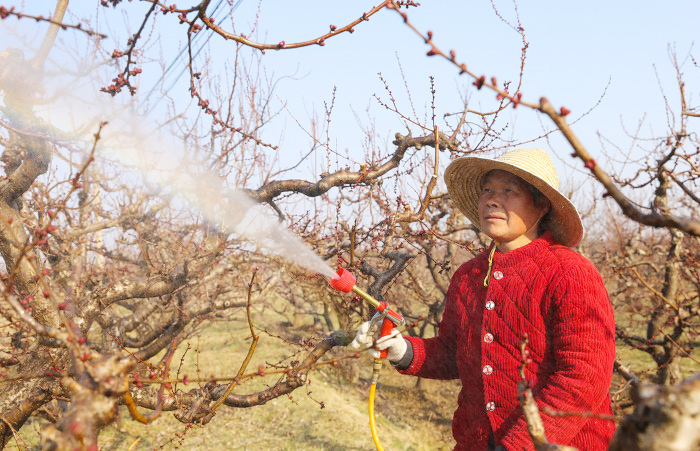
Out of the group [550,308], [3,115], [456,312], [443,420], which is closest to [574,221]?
[550,308]

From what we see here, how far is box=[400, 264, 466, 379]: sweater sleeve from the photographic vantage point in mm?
2666

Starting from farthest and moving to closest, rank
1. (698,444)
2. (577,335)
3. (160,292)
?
(160,292)
(577,335)
(698,444)

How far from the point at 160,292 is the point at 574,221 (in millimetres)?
3510

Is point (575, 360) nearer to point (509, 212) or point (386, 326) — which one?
point (509, 212)

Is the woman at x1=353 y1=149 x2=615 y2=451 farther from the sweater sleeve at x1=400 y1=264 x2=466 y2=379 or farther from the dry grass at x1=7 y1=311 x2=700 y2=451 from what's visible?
the dry grass at x1=7 y1=311 x2=700 y2=451

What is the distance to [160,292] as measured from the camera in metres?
4.32

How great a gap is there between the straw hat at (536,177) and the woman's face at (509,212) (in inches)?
2.7

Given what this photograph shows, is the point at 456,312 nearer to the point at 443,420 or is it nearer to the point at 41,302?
the point at 41,302

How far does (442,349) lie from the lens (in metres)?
2.73

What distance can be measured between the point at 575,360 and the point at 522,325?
273 mm

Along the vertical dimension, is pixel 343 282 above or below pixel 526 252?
below

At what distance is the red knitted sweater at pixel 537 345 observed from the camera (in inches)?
77.1

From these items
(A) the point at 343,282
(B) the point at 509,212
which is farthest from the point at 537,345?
(A) the point at 343,282

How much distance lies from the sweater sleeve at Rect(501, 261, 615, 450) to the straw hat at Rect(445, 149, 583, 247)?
403 mm
